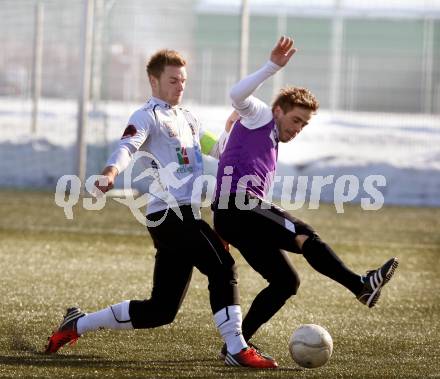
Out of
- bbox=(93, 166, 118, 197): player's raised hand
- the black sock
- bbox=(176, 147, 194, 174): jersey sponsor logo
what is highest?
bbox=(176, 147, 194, 174): jersey sponsor logo

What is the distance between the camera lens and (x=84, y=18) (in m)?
18.2

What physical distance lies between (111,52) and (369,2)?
5670mm

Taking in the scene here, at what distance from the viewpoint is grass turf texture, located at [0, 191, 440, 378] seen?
6.57 metres

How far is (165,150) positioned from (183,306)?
2286 mm

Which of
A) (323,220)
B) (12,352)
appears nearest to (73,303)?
(12,352)

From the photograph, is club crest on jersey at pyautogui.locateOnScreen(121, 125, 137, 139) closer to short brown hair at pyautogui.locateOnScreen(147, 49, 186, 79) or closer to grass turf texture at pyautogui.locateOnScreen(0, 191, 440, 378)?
short brown hair at pyautogui.locateOnScreen(147, 49, 186, 79)

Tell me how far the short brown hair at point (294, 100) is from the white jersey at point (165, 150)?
1.77 ft

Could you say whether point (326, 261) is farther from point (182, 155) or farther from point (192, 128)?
point (192, 128)

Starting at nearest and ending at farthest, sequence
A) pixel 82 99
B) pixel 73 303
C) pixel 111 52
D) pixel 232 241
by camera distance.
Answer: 1. pixel 232 241
2. pixel 73 303
3. pixel 82 99
4. pixel 111 52

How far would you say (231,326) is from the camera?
657 cm

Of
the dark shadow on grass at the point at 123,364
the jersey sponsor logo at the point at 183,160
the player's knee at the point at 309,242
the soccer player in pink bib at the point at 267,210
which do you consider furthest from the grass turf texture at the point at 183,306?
the jersey sponsor logo at the point at 183,160

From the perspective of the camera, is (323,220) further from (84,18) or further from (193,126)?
(193,126)

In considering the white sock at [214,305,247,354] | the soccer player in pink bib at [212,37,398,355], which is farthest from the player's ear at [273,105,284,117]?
the white sock at [214,305,247,354]

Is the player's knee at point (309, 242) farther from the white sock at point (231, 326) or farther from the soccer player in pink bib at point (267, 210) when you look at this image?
the white sock at point (231, 326)
